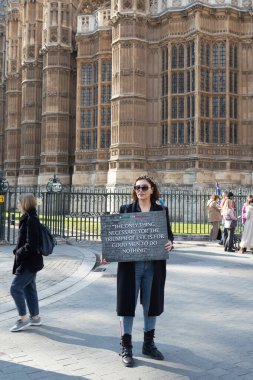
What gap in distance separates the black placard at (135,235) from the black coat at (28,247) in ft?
3.91

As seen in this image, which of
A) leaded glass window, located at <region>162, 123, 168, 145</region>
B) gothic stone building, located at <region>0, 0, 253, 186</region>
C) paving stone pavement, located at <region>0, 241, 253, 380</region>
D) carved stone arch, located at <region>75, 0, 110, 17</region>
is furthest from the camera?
carved stone arch, located at <region>75, 0, 110, 17</region>

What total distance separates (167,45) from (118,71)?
2.90 meters

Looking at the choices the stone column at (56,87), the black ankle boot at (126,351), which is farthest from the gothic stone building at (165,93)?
the black ankle boot at (126,351)

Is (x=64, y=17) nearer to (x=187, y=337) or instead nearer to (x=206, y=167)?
(x=206, y=167)

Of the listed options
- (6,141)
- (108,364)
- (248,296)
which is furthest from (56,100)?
(108,364)

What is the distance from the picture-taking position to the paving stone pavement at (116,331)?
409cm

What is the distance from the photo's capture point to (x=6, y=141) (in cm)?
3475

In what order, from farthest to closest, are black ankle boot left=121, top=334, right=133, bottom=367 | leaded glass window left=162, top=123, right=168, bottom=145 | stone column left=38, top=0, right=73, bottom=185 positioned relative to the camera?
stone column left=38, top=0, right=73, bottom=185
leaded glass window left=162, top=123, right=168, bottom=145
black ankle boot left=121, top=334, right=133, bottom=367

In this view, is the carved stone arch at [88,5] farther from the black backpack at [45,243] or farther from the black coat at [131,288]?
the black coat at [131,288]

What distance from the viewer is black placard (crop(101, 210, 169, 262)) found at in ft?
14.4

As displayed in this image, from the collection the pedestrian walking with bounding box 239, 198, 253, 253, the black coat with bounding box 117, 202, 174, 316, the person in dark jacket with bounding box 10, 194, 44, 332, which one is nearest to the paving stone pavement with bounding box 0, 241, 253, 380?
the person in dark jacket with bounding box 10, 194, 44, 332

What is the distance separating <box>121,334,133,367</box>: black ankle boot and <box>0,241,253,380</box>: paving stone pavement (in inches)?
3.1

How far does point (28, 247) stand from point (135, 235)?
150 cm

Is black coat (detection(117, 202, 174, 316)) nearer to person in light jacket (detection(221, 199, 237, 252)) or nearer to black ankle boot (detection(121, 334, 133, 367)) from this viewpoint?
Answer: black ankle boot (detection(121, 334, 133, 367))
